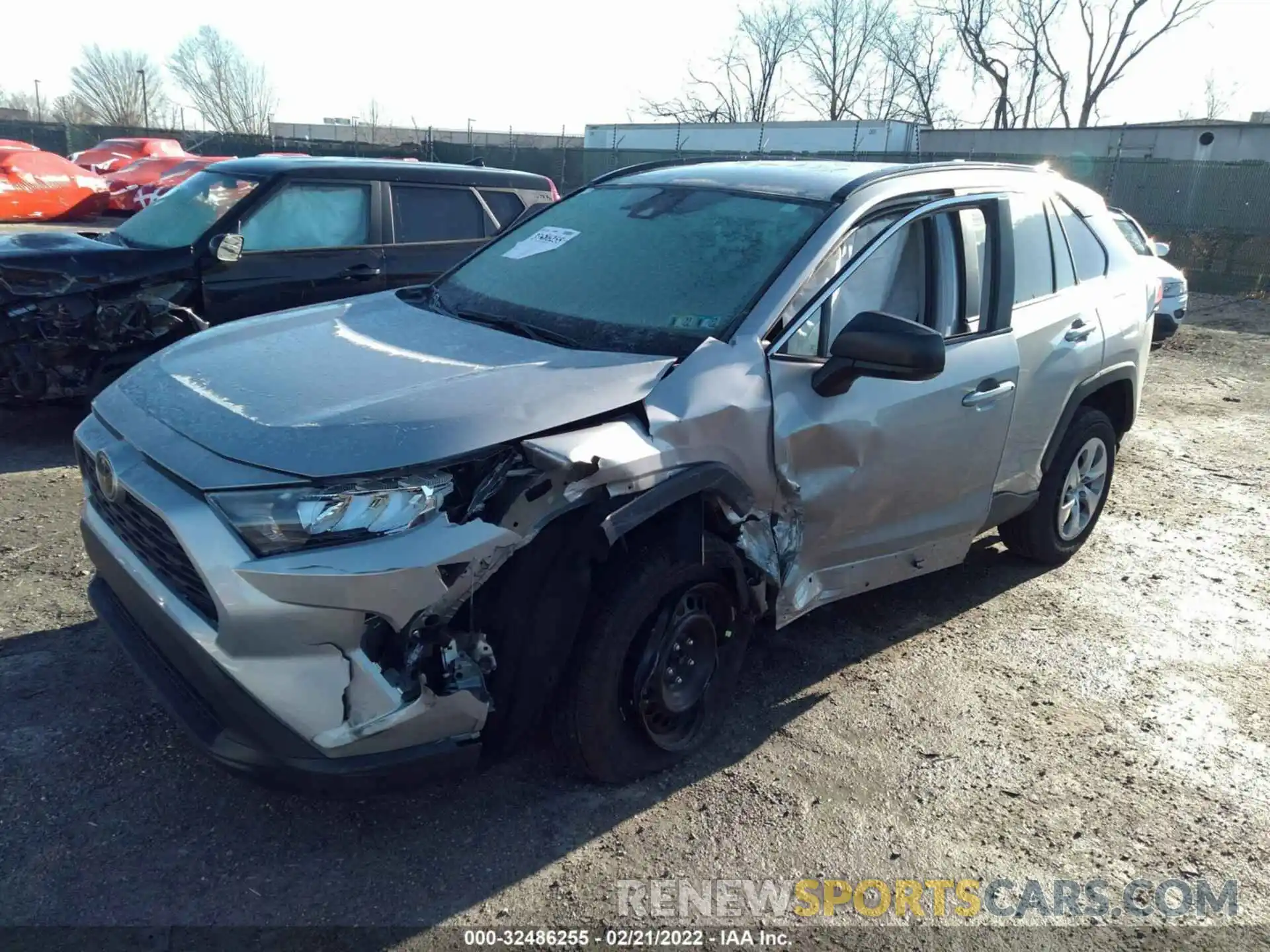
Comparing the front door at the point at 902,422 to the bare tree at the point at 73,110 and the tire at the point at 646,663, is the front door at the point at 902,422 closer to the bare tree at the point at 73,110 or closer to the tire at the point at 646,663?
the tire at the point at 646,663

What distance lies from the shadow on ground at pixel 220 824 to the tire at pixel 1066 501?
192 centimetres

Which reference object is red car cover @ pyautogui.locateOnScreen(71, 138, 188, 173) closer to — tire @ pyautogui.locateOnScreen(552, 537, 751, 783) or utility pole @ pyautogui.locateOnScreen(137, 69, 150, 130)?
tire @ pyautogui.locateOnScreen(552, 537, 751, 783)

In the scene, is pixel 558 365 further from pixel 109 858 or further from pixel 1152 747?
pixel 1152 747

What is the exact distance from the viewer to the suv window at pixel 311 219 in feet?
21.4

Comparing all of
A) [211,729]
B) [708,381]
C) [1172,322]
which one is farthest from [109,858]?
[1172,322]

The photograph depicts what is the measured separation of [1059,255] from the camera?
4434 millimetres

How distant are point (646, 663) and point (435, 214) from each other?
5.33 m

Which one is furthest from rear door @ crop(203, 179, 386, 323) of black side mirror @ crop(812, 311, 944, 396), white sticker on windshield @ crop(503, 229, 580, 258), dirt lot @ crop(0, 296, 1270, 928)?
black side mirror @ crop(812, 311, 944, 396)

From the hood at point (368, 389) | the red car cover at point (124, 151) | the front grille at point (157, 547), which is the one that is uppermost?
the red car cover at point (124, 151)

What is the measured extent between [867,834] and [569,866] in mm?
922

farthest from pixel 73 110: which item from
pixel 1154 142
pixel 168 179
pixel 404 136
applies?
pixel 1154 142

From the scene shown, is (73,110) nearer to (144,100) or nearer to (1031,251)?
(144,100)

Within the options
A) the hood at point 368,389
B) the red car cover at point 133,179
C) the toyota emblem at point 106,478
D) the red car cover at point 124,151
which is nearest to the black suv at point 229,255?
the hood at point 368,389

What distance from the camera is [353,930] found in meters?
2.38
